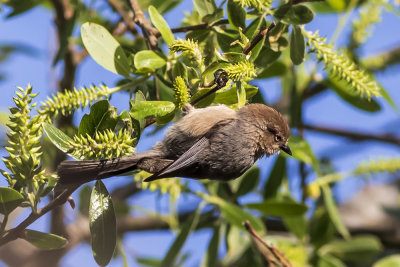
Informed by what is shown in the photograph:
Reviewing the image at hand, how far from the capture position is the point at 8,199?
1826mm

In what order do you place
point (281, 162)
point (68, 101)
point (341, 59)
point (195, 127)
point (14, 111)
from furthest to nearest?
point (281, 162) → point (195, 127) → point (341, 59) → point (68, 101) → point (14, 111)

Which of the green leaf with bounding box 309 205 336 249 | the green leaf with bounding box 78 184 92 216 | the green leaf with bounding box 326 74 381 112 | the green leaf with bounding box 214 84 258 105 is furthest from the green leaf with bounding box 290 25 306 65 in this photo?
the green leaf with bounding box 78 184 92 216

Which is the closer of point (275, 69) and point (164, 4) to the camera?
point (164, 4)

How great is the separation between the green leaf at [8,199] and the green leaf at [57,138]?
0.71ft

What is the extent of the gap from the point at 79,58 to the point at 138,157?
1.47m

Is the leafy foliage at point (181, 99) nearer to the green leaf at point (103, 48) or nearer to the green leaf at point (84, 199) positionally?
the green leaf at point (103, 48)

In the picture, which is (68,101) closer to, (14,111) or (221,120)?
(14,111)

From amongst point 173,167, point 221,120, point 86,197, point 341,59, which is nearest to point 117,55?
point 173,167

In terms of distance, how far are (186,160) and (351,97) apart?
1189 mm

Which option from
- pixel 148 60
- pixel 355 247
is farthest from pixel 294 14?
pixel 355 247

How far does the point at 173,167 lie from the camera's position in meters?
2.29

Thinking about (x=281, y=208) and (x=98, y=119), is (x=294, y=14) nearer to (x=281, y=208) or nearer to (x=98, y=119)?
(x=98, y=119)

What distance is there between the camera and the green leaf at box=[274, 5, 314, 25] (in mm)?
2172

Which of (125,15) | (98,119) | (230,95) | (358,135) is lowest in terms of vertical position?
(358,135)
